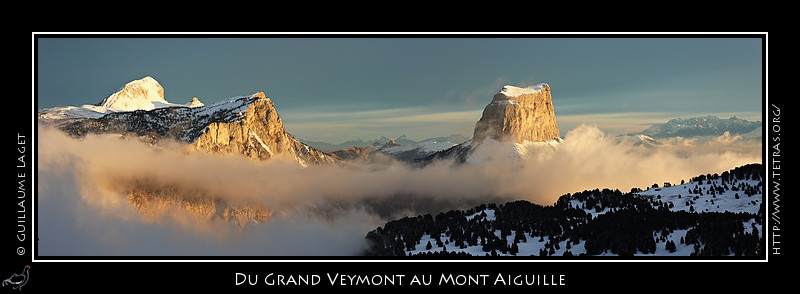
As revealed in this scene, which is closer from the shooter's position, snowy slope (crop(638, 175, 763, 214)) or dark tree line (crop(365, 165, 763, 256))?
dark tree line (crop(365, 165, 763, 256))

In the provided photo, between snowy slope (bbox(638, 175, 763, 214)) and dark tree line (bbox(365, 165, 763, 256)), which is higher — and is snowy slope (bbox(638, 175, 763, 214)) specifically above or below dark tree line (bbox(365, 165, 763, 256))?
above

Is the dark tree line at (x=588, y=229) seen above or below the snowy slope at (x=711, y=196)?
below

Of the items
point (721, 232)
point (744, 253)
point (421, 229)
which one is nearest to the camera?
point (744, 253)

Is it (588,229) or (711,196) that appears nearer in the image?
(588,229)

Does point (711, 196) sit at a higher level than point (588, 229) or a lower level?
higher

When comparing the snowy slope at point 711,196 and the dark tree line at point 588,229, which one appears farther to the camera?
the snowy slope at point 711,196
